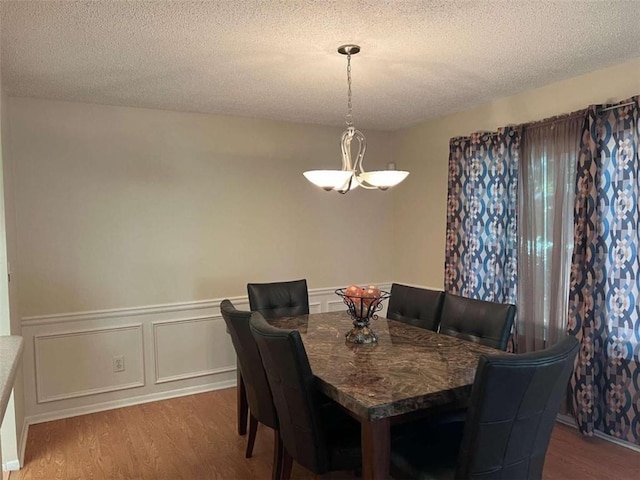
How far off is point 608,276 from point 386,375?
1.82m

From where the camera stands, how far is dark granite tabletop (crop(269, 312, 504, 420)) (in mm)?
1801

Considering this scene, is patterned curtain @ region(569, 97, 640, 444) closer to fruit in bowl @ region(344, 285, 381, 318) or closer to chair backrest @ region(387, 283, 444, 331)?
chair backrest @ region(387, 283, 444, 331)

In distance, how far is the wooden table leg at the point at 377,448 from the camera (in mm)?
1755

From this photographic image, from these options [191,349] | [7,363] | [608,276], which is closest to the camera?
[7,363]

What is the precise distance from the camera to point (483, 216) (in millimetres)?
3822

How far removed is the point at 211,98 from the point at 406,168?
2.25 m

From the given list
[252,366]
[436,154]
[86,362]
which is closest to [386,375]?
[252,366]

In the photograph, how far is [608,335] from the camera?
9.61ft

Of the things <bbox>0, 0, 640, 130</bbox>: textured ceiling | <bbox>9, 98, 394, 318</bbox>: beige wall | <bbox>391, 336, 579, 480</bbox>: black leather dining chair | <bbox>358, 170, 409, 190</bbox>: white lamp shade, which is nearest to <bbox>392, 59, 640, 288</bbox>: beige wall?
<bbox>0, 0, 640, 130</bbox>: textured ceiling

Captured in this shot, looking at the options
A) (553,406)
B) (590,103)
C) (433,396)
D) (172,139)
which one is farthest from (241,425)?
(590,103)

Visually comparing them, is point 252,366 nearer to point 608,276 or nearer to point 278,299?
point 278,299

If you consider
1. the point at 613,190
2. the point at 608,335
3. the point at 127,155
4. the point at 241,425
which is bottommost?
the point at 241,425

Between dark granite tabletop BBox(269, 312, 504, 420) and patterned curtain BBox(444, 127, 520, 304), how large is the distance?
1.14 metres

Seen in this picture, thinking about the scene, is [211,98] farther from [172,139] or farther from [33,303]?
[33,303]
